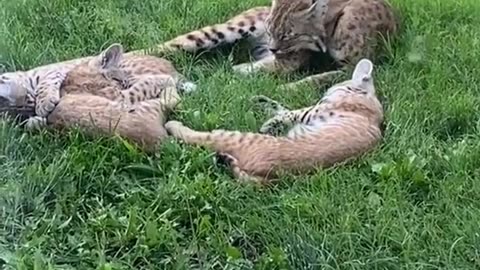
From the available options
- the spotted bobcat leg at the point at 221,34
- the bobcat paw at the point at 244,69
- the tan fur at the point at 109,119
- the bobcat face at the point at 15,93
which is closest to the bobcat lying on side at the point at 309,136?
the tan fur at the point at 109,119

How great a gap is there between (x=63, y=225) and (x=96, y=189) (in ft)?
1.27

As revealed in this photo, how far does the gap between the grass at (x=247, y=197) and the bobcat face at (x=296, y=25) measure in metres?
0.36

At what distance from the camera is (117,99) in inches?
233

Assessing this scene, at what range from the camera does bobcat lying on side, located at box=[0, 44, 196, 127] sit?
5793mm

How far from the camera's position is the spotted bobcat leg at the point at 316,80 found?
6.34 metres

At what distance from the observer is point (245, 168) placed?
5254mm

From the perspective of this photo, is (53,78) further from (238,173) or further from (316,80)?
(316,80)

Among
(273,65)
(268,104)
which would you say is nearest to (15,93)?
(268,104)

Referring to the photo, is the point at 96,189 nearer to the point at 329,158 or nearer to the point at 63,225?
the point at 63,225

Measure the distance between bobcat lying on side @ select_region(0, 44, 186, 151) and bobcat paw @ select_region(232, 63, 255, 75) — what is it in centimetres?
40

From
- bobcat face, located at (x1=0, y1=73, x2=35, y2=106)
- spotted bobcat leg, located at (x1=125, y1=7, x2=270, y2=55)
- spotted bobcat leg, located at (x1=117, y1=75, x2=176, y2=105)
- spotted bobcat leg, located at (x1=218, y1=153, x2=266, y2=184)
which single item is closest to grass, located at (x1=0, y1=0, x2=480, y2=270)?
spotted bobcat leg, located at (x1=218, y1=153, x2=266, y2=184)

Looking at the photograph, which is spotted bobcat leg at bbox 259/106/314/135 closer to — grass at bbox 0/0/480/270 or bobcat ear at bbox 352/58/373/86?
grass at bbox 0/0/480/270

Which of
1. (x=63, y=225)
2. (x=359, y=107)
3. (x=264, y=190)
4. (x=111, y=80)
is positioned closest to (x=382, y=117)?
(x=359, y=107)

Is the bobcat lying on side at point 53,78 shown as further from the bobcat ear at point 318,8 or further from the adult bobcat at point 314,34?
the bobcat ear at point 318,8
